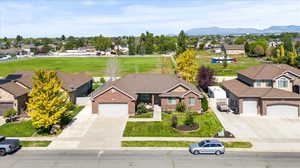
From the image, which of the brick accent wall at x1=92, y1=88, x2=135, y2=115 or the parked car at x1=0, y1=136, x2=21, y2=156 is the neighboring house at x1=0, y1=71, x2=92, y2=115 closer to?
the brick accent wall at x1=92, y1=88, x2=135, y2=115

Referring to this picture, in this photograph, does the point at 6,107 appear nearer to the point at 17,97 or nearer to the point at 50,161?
the point at 17,97

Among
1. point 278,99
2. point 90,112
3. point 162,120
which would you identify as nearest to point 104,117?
point 90,112

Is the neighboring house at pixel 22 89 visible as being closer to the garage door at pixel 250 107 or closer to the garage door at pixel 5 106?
the garage door at pixel 5 106

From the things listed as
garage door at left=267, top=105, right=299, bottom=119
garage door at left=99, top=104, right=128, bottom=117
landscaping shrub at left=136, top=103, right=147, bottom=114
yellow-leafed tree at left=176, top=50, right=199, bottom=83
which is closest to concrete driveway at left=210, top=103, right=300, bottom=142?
garage door at left=267, top=105, right=299, bottom=119

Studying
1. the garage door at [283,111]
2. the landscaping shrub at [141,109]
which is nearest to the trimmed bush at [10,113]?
the landscaping shrub at [141,109]

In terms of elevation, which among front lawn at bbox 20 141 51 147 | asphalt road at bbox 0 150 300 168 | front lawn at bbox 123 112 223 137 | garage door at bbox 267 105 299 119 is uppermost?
garage door at bbox 267 105 299 119
